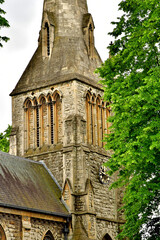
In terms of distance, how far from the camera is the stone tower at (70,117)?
31562 millimetres

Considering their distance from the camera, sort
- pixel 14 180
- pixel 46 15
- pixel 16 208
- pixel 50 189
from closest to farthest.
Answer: pixel 16 208, pixel 14 180, pixel 50 189, pixel 46 15

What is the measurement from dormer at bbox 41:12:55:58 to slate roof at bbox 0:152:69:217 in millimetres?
7689

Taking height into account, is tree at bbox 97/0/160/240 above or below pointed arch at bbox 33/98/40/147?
below

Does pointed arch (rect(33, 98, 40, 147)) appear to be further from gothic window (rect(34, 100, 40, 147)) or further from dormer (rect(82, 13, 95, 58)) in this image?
dormer (rect(82, 13, 95, 58))

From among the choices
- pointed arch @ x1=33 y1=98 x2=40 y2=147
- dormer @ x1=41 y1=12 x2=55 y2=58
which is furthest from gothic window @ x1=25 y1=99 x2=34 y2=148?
dormer @ x1=41 y1=12 x2=55 y2=58

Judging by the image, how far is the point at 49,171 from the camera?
33.3 m

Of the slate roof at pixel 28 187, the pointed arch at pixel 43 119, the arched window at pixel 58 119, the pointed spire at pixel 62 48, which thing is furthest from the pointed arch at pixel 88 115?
the slate roof at pixel 28 187

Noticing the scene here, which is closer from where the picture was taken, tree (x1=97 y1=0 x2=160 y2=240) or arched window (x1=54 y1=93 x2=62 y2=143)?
tree (x1=97 y1=0 x2=160 y2=240)

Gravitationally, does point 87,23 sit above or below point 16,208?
above

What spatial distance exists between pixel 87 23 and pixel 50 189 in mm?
11812

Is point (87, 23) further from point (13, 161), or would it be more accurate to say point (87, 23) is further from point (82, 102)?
point (13, 161)

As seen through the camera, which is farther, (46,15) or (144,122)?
(46,15)

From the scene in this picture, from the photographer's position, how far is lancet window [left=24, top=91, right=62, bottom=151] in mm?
34094

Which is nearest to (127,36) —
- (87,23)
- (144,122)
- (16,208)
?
(144,122)
